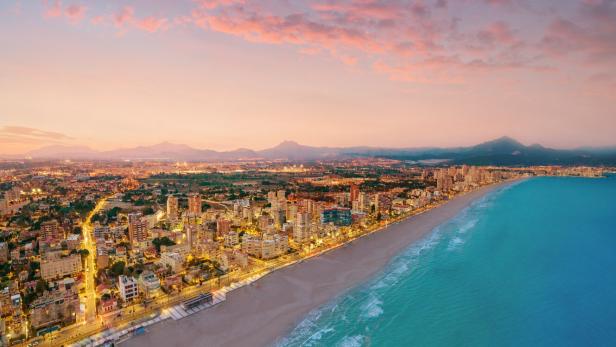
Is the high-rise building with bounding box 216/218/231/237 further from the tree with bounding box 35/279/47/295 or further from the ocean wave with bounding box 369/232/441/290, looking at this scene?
the ocean wave with bounding box 369/232/441/290

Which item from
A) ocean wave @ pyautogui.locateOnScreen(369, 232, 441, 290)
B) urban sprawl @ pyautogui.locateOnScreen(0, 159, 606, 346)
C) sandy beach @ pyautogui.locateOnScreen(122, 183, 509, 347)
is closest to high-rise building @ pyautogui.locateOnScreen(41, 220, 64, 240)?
urban sprawl @ pyautogui.locateOnScreen(0, 159, 606, 346)

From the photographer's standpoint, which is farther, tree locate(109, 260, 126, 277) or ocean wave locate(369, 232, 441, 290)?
tree locate(109, 260, 126, 277)

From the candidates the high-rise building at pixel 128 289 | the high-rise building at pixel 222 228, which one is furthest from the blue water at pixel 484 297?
the high-rise building at pixel 222 228

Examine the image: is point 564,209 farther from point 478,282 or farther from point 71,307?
point 71,307

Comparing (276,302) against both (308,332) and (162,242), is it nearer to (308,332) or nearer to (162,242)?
(308,332)

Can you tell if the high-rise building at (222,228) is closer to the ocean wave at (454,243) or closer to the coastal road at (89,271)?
the coastal road at (89,271)

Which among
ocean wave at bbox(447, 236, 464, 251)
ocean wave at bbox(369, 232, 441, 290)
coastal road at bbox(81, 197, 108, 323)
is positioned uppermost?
ocean wave at bbox(447, 236, 464, 251)

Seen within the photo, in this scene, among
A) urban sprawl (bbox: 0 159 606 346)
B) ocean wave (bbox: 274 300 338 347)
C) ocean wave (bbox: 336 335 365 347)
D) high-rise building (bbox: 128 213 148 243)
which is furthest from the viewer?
high-rise building (bbox: 128 213 148 243)
